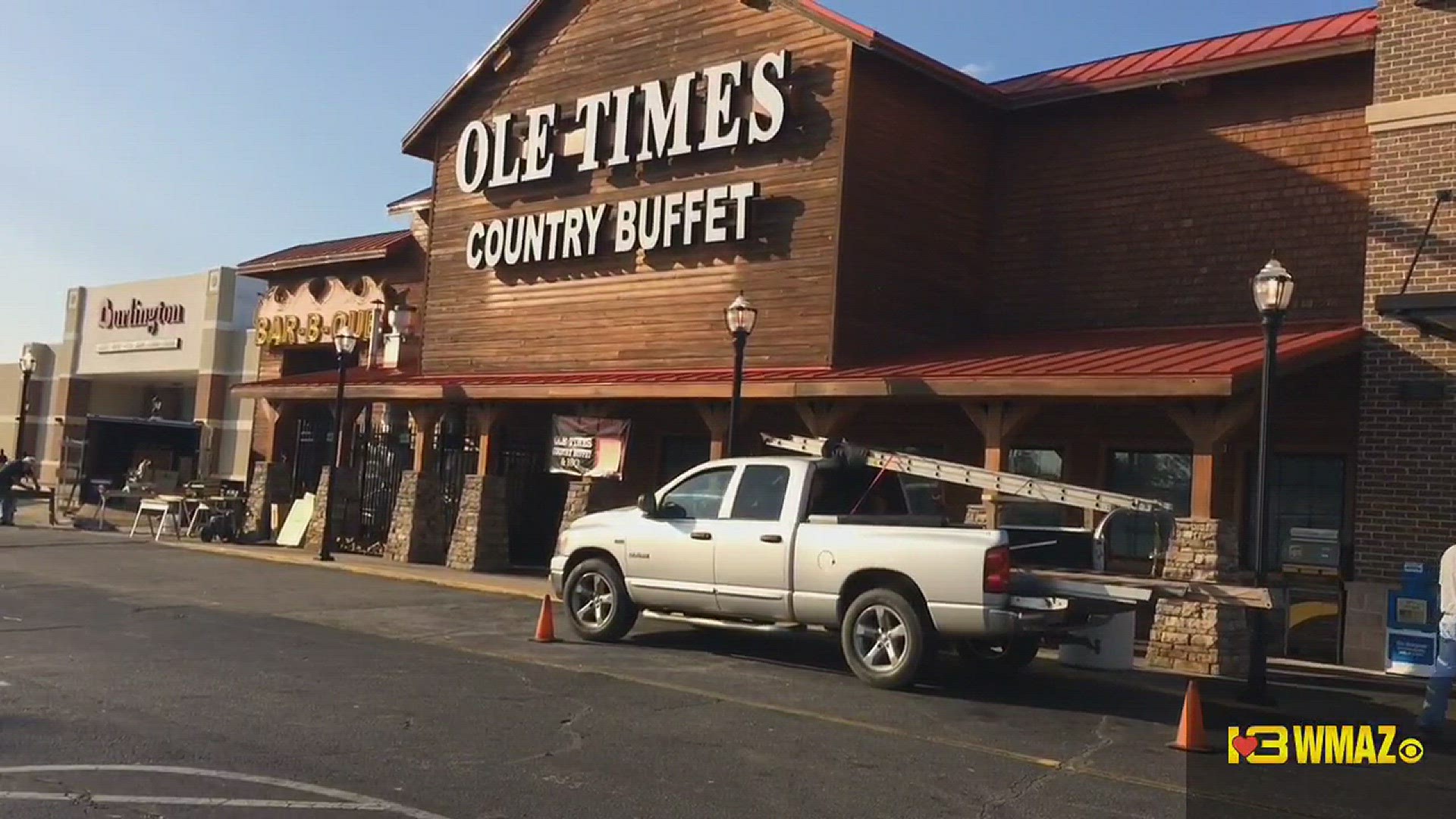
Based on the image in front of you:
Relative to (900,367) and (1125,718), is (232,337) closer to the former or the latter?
(900,367)

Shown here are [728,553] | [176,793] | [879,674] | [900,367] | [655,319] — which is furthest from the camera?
[655,319]

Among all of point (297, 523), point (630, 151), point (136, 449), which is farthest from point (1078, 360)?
point (136, 449)

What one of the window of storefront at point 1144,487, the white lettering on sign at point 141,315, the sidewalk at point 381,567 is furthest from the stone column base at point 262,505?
the window of storefront at point 1144,487

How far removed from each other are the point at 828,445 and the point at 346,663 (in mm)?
4782

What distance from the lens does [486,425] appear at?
20531 millimetres

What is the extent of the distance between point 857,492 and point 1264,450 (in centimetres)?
342

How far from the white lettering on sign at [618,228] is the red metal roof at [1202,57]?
14.3ft

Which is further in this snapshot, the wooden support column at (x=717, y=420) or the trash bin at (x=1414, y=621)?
the wooden support column at (x=717, y=420)

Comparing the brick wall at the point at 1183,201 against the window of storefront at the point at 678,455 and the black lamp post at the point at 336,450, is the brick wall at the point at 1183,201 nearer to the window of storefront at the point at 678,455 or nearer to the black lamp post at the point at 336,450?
the window of storefront at the point at 678,455

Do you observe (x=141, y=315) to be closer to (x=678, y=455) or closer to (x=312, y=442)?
(x=312, y=442)

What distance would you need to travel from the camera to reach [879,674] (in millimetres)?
10086

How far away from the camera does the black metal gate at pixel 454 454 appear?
73.2 ft

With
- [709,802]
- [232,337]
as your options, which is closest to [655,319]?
[709,802]

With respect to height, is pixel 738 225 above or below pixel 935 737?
above
